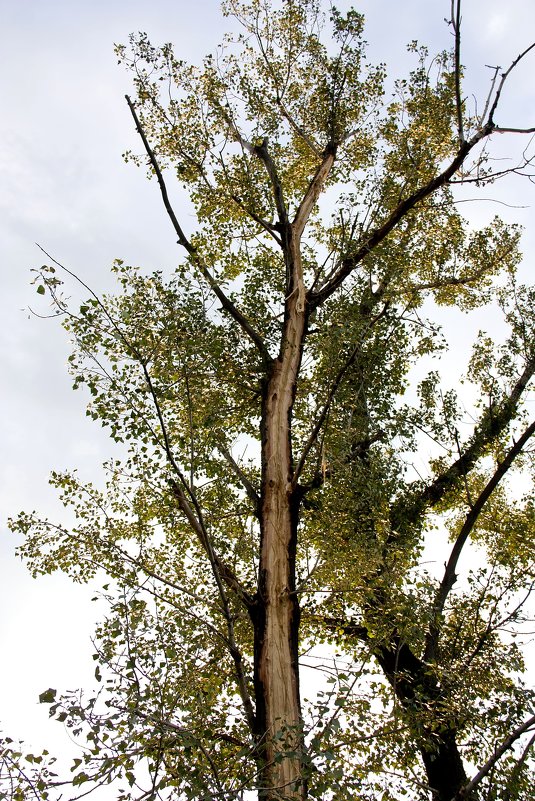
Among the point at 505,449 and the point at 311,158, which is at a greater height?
the point at 311,158

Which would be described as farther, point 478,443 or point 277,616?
point 478,443

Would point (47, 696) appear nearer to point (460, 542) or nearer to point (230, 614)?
point (230, 614)

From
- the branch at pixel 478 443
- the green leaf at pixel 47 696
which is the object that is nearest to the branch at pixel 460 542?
the branch at pixel 478 443

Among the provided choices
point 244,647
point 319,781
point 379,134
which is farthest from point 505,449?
point 319,781

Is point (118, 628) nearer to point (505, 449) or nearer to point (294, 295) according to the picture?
point (294, 295)

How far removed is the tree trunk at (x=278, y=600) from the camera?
16.3ft

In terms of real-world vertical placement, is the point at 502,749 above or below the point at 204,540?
below

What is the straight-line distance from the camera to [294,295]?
32.3 feet

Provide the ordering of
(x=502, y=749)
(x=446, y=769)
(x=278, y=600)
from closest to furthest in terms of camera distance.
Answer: (x=502, y=749) < (x=278, y=600) < (x=446, y=769)

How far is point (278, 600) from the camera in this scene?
6.25 m

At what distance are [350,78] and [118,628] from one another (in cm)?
1249

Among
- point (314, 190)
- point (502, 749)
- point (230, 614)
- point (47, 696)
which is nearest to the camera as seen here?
point (47, 696)

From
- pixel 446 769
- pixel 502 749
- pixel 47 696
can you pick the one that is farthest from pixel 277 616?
pixel 446 769

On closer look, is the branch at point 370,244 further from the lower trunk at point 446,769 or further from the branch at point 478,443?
the lower trunk at point 446,769
